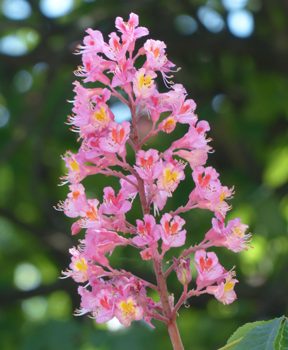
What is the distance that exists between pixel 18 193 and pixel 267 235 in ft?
8.69

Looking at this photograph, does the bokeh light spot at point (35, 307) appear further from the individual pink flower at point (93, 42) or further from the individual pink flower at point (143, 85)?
the individual pink flower at point (143, 85)

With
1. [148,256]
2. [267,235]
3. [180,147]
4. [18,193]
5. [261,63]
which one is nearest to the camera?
[148,256]

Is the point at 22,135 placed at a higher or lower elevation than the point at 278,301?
higher

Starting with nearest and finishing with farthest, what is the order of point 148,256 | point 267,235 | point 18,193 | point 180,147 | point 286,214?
point 148,256
point 180,147
point 267,235
point 286,214
point 18,193

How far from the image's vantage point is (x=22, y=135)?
256 inches

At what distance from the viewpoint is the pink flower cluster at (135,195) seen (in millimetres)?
1814

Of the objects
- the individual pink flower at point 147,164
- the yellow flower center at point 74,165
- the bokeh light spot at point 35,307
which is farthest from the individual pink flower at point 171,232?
the bokeh light spot at point 35,307

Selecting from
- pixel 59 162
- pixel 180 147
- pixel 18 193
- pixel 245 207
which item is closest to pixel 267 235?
pixel 245 207

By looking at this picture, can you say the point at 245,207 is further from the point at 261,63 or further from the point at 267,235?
the point at 261,63

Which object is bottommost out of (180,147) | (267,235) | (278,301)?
(278,301)

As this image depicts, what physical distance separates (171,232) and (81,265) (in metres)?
0.21

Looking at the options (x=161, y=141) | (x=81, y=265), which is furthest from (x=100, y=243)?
(x=161, y=141)

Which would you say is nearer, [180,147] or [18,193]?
[180,147]

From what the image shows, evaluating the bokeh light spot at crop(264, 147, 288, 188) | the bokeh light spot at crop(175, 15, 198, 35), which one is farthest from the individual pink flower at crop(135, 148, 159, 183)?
the bokeh light spot at crop(175, 15, 198, 35)
